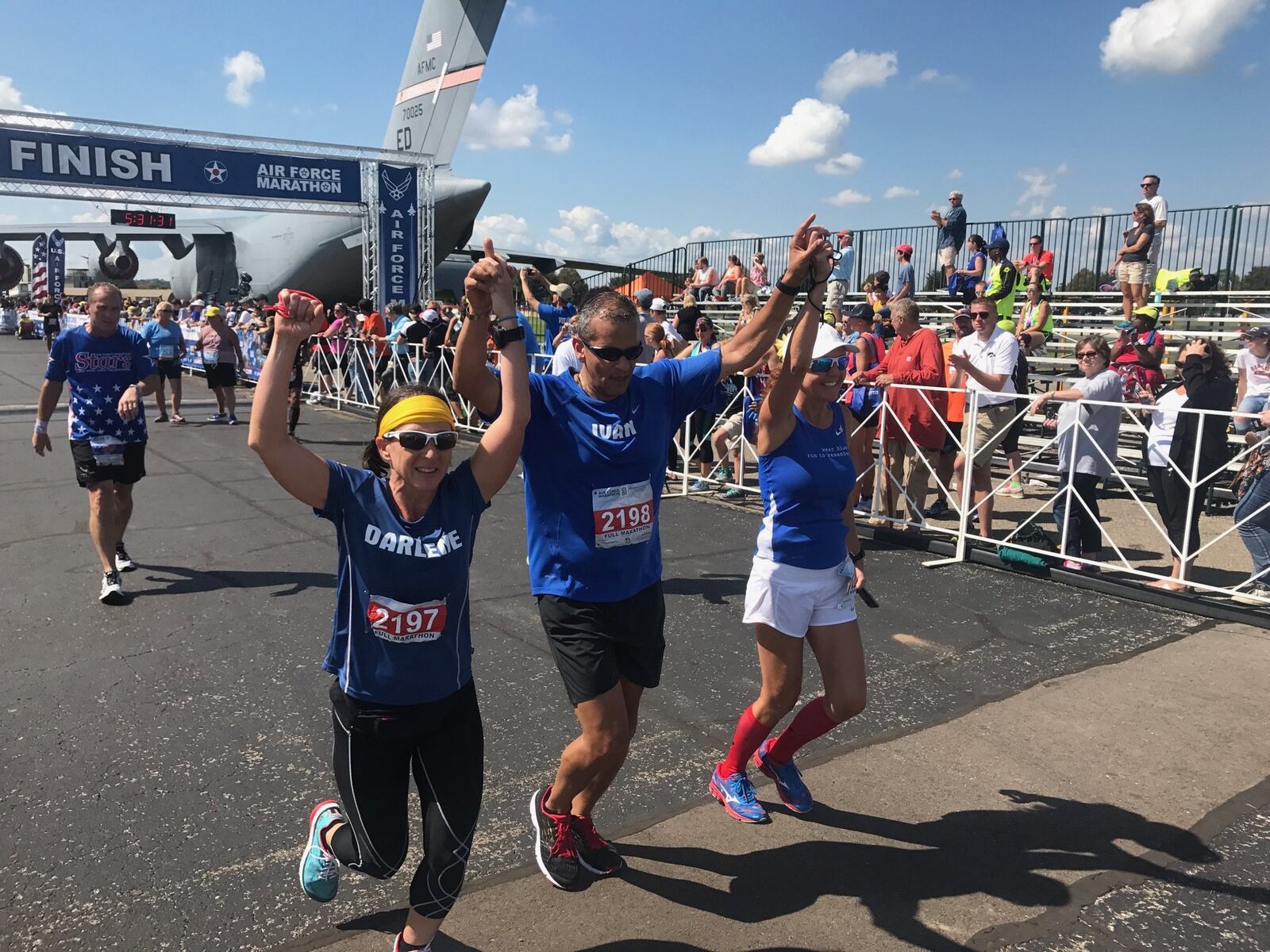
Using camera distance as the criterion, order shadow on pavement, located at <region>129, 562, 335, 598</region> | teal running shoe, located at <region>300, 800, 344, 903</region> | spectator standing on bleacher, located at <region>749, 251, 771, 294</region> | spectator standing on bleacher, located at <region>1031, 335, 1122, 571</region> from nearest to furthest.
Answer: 1. teal running shoe, located at <region>300, 800, 344, 903</region>
2. shadow on pavement, located at <region>129, 562, 335, 598</region>
3. spectator standing on bleacher, located at <region>1031, 335, 1122, 571</region>
4. spectator standing on bleacher, located at <region>749, 251, 771, 294</region>

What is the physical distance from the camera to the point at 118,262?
35.9 meters

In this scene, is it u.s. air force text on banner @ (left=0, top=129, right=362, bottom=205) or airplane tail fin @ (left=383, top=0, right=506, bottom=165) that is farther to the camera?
airplane tail fin @ (left=383, top=0, right=506, bottom=165)

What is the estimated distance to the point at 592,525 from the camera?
2.88 m

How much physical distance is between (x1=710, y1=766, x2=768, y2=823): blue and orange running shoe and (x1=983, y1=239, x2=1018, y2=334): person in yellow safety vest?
9039 millimetres

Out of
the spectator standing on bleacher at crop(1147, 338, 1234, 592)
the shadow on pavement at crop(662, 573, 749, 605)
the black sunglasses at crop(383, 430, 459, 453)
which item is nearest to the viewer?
the black sunglasses at crop(383, 430, 459, 453)

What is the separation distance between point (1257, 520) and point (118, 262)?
131 feet

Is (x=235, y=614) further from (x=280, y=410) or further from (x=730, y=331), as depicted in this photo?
(x=730, y=331)

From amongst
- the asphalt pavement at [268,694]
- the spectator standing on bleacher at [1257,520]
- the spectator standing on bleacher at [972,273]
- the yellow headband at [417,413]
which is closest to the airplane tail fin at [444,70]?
the spectator standing on bleacher at [972,273]

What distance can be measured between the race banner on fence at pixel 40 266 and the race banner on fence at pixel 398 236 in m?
23.9

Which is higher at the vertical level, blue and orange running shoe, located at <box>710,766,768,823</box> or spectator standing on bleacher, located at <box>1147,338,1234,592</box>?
spectator standing on bleacher, located at <box>1147,338,1234,592</box>

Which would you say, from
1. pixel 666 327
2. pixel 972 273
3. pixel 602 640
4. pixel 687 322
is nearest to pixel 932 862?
pixel 602 640

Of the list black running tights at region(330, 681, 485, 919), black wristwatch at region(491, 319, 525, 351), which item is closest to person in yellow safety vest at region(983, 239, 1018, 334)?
black wristwatch at region(491, 319, 525, 351)

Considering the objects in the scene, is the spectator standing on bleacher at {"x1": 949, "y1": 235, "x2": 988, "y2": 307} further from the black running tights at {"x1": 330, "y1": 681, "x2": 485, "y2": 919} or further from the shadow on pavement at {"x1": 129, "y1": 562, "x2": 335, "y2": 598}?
the black running tights at {"x1": 330, "y1": 681, "x2": 485, "y2": 919}

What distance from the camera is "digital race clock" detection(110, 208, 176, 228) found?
76.4 feet
